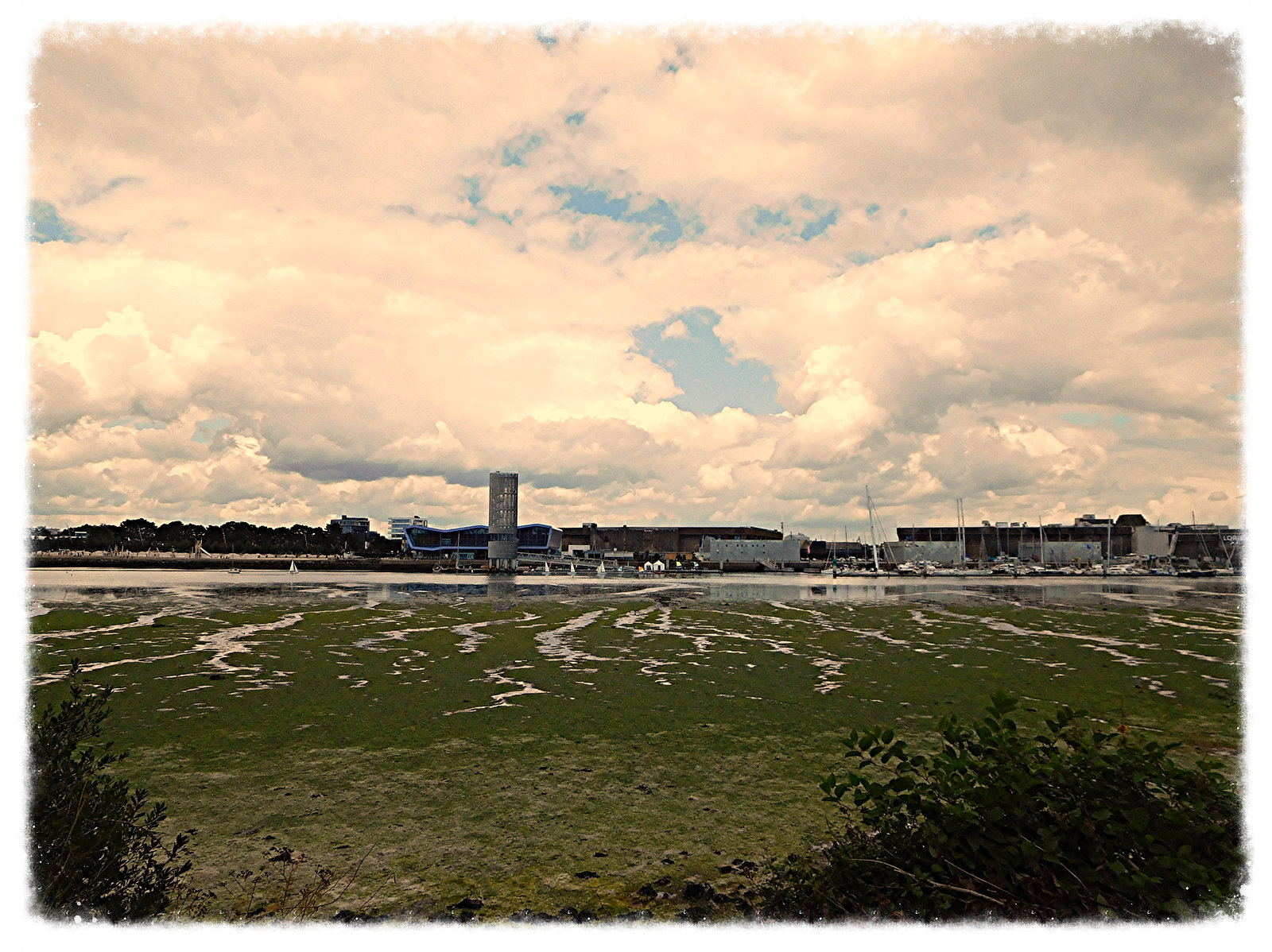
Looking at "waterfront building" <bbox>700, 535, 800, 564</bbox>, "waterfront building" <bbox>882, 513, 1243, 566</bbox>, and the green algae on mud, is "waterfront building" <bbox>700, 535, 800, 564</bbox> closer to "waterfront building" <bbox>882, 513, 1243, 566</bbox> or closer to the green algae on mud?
"waterfront building" <bbox>882, 513, 1243, 566</bbox>

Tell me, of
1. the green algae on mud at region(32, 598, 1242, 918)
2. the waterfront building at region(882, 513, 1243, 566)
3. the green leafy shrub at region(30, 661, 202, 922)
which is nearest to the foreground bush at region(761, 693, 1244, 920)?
the green algae on mud at region(32, 598, 1242, 918)

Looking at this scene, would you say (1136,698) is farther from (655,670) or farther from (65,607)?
(65,607)

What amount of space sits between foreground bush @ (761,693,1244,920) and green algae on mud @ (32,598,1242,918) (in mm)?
3150

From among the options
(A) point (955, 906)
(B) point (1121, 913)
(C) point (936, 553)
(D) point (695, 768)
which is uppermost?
(B) point (1121, 913)

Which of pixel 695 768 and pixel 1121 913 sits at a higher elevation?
pixel 1121 913

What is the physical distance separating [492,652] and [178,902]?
1957 cm

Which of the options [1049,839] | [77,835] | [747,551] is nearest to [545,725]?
[77,835]

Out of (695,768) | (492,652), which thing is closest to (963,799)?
(695,768)

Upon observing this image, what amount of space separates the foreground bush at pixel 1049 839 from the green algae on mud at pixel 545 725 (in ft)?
10.3

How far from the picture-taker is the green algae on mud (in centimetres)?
888

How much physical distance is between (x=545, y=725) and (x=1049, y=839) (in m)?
12.3

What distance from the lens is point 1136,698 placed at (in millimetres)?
18266

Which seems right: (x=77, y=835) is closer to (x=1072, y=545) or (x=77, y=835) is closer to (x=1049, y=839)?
(x=1049, y=839)

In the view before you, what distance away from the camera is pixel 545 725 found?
1555 centimetres
